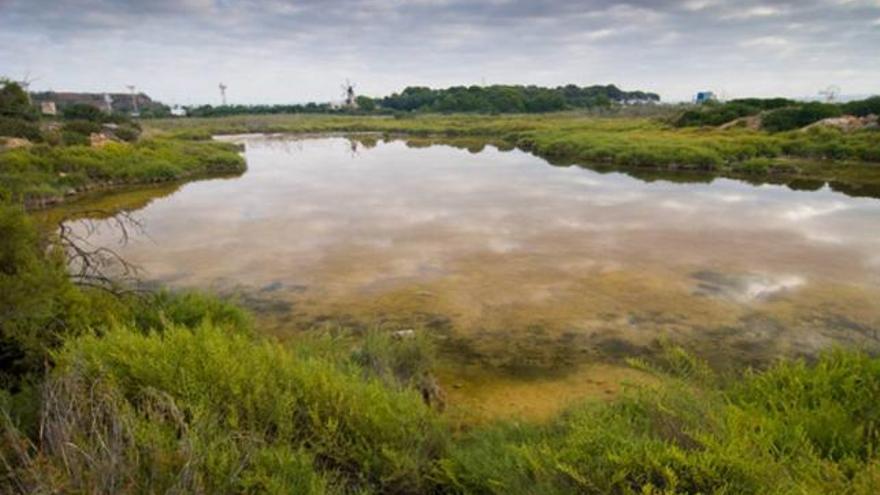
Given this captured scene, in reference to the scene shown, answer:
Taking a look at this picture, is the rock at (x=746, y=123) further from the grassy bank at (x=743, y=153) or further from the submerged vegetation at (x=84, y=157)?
the submerged vegetation at (x=84, y=157)

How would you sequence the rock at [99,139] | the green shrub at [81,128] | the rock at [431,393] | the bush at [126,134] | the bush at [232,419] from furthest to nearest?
the bush at [126,134], the green shrub at [81,128], the rock at [99,139], the rock at [431,393], the bush at [232,419]

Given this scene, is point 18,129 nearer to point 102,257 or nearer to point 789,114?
point 102,257

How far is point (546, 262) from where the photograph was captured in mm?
12469

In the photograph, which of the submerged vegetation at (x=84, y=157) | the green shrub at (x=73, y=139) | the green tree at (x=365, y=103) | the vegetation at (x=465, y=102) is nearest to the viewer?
the submerged vegetation at (x=84, y=157)

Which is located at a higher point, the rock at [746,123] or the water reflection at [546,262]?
the rock at [746,123]

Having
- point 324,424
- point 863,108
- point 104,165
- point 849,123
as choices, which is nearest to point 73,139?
point 104,165

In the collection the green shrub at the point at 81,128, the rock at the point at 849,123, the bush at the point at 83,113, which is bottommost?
the rock at the point at 849,123

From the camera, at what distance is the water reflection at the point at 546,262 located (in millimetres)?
8547

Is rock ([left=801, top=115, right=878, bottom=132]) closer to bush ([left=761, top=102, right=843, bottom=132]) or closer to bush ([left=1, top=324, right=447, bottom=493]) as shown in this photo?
bush ([left=761, top=102, right=843, bottom=132])

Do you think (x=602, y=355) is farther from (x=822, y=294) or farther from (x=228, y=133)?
(x=228, y=133)

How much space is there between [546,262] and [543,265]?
263 mm

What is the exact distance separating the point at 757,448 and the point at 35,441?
15.2ft

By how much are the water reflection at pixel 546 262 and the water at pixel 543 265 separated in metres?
0.05

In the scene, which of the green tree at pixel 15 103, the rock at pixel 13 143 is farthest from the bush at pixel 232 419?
the green tree at pixel 15 103
